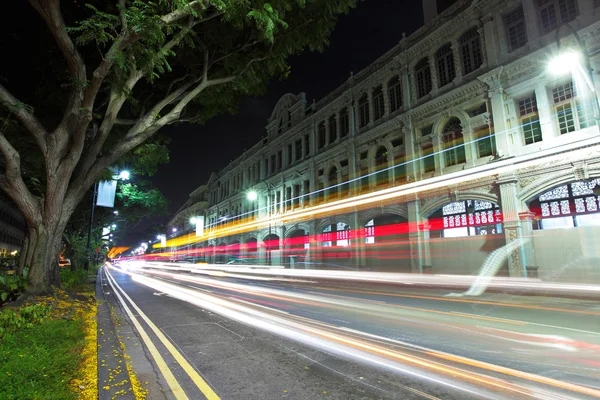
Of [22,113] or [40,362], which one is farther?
[22,113]

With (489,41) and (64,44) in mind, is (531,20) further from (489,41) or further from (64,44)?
(64,44)

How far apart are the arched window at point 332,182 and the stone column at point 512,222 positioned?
14391 millimetres

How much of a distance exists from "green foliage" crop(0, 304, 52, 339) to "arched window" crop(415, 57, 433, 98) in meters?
23.4

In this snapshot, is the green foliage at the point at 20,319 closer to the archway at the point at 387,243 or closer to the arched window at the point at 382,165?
the archway at the point at 387,243

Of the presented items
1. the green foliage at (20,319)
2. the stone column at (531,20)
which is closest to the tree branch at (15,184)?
the green foliage at (20,319)

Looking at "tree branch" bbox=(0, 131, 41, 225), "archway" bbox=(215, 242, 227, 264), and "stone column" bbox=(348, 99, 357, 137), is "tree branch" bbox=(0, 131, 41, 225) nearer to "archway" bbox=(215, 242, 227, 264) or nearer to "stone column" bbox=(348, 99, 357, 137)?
"stone column" bbox=(348, 99, 357, 137)

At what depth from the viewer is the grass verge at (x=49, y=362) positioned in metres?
3.71

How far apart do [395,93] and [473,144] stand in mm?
8268

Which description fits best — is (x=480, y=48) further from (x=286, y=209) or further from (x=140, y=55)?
(x=286, y=209)

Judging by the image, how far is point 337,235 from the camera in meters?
28.5

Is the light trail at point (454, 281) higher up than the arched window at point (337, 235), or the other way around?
the arched window at point (337, 235)

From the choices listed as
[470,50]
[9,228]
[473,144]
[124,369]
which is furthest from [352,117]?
[9,228]

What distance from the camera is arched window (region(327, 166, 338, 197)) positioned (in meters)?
29.5

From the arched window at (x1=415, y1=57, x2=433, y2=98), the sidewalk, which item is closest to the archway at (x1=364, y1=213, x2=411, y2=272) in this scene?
the arched window at (x1=415, y1=57, x2=433, y2=98)
